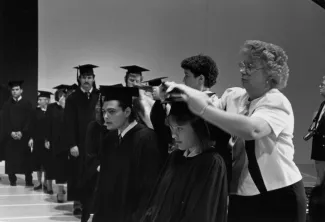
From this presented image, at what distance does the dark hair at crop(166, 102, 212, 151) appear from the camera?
2346 millimetres

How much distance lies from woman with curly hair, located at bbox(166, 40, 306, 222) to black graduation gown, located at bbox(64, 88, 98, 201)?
5220mm

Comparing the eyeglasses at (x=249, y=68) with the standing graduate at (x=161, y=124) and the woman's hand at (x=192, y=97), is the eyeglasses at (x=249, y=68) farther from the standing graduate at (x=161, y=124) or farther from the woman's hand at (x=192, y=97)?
the standing graduate at (x=161, y=124)

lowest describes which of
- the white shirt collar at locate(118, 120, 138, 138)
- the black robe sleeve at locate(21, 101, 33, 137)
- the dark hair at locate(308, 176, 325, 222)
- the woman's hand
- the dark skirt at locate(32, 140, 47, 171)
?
the dark skirt at locate(32, 140, 47, 171)

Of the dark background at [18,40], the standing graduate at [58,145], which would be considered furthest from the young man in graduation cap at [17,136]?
the dark background at [18,40]

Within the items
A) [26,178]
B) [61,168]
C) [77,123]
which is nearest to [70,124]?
[77,123]

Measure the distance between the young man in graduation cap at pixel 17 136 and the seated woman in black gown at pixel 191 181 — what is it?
317 inches

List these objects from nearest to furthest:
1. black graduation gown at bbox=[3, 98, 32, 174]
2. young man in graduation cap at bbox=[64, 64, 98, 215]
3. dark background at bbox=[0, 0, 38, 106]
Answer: young man in graduation cap at bbox=[64, 64, 98, 215] < black graduation gown at bbox=[3, 98, 32, 174] < dark background at bbox=[0, 0, 38, 106]

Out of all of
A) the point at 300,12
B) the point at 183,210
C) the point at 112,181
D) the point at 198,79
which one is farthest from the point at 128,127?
the point at 300,12

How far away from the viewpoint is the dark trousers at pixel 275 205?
233 centimetres

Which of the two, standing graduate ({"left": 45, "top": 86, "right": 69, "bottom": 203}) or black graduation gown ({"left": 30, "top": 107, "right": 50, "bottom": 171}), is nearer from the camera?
standing graduate ({"left": 45, "top": 86, "right": 69, "bottom": 203})

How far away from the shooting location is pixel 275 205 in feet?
7.67

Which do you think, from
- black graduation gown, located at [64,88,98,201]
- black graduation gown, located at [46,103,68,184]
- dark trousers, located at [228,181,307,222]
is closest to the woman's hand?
dark trousers, located at [228,181,307,222]

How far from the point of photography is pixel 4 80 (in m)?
11.9

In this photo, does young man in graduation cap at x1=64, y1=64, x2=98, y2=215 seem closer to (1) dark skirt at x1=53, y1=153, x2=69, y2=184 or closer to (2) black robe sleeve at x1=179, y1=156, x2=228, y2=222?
(1) dark skirt at x1=53, y1=153, x2=69, y2=184
